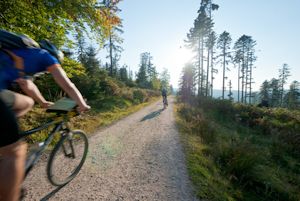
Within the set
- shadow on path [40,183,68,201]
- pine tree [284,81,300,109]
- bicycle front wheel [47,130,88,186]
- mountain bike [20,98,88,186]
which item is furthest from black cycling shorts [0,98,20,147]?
pine tree [284,81,300,109]

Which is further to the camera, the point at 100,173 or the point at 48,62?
the point at 100,173

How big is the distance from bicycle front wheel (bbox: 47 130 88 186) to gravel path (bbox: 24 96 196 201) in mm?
167

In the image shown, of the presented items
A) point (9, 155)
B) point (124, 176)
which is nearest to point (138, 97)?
point (124, 176)

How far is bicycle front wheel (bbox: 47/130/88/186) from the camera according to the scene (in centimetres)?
329

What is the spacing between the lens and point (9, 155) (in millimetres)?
1854

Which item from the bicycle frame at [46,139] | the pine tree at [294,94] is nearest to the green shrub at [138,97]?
the bicycle frame at [46,139]

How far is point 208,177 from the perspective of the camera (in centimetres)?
457

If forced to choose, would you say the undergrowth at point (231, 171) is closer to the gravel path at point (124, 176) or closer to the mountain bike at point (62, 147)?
the gravel path at point (124, 176)

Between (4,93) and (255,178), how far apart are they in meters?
6.20

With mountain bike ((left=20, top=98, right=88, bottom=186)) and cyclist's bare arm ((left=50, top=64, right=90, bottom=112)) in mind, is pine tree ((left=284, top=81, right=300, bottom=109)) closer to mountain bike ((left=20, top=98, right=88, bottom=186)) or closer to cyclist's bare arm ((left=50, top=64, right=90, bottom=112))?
mountain bike ((left=20, top=98, right=88, bottom=186))

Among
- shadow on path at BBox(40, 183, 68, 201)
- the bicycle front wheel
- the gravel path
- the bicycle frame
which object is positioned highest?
the bicycle frame

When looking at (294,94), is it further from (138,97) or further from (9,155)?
(9,155)

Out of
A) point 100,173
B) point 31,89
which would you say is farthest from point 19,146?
point 100,173

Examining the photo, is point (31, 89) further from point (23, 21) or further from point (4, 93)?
point (23, 21)
